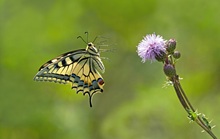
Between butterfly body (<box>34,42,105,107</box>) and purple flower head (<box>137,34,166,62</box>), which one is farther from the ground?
butterfly body (<box>34,42,105,107</box>)

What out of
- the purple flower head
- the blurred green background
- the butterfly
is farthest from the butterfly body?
the blurred green background

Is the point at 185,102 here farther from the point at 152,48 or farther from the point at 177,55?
the point at 152,48

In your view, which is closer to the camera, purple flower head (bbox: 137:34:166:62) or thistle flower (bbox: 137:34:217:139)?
thistle flower (bbox: 137:34:217:139)

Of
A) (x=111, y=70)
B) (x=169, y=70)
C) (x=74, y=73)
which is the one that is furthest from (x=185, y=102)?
(x=111, y=70)

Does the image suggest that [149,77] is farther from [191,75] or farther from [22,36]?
[22,36]

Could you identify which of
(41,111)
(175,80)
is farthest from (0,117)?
(175,80)

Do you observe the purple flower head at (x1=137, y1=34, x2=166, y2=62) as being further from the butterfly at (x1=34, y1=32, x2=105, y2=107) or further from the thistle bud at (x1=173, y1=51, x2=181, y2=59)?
the butterfly at (x1=34, y1=32, x2=105, y2=107)

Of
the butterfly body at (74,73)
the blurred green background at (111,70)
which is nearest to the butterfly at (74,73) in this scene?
the butterfly body at (74,73)
